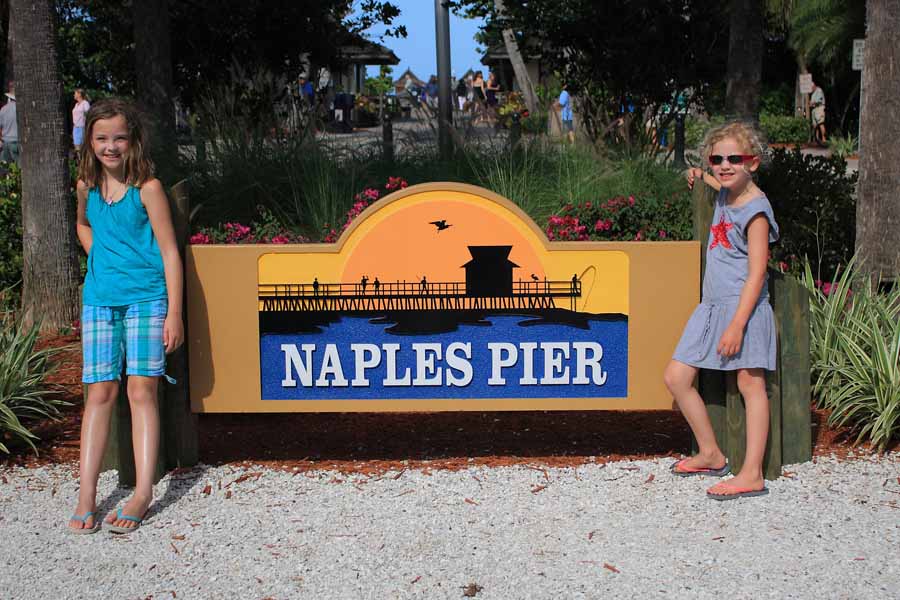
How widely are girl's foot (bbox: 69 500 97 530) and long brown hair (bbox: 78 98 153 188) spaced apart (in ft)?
3.98

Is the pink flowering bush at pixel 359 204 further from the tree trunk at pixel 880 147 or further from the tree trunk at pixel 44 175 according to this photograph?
the tree trunk at pixel 880 147

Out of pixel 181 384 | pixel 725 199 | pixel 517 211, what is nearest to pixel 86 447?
pixel 181 384

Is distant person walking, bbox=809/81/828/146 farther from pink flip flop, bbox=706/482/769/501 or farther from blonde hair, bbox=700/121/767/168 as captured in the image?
pink flip flop, bbox=706/482/769/501

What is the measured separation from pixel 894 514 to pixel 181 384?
2874mm

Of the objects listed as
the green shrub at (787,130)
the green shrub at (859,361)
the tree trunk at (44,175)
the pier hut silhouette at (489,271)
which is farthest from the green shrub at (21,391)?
the green shrub at (787,130)

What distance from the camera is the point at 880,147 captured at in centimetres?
586

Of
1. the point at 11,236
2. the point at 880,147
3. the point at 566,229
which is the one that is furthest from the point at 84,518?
the point at 880,147

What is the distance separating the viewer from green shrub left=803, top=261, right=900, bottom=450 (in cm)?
457

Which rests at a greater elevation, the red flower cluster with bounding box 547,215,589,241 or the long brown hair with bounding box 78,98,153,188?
the long brown hair with bounding box 78,98,153,188

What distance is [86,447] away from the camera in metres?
3.85

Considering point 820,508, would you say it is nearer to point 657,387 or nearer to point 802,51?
point 657,387

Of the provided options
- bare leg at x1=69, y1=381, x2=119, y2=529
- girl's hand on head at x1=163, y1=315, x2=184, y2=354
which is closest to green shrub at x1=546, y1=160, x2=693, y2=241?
girl's hand on head at x1=163, y1=315, x2=184, y2=354

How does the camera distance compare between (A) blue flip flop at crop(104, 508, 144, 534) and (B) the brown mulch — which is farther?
(B) the brown mulch

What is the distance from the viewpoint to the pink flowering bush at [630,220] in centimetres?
743
